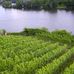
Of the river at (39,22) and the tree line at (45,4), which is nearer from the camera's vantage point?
the river at (39,22)

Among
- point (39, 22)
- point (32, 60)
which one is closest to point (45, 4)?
point (39, 22)

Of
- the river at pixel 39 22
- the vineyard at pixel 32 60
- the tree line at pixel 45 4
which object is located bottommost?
the tree line at pixel 45 4

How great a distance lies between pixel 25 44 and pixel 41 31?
11.2m

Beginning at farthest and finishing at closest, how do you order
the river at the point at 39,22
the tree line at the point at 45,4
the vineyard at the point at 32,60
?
the tree line at the point at 45,4 → the river at the point at 39,22 → the vineyard at the point at 32,60

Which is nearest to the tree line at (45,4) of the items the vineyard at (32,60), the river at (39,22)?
the river at (39,22)

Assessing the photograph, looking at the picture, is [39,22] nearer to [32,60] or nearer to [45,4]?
[45,4]

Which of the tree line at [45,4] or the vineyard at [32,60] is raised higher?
the vineyard at [32,60]

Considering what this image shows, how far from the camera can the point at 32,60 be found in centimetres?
2022

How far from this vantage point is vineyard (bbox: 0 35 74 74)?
17.9 m

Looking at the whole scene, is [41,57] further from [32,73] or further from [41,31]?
[41,31]

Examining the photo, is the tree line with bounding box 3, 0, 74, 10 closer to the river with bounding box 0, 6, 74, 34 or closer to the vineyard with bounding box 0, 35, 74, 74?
the river with bounding box 0, 6, 74, 34

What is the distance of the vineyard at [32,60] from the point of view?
17.9 m

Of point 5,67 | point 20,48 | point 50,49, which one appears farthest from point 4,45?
point 5,67

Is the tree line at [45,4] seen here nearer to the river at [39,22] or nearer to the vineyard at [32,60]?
the river at [39,22]
